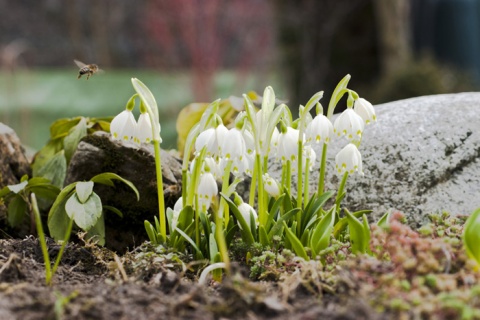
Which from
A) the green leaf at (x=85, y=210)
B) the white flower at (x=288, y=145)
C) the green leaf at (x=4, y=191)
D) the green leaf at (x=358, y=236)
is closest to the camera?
the green leaf at (x=358, y=236)

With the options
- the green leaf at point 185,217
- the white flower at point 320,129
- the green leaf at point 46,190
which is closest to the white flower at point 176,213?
the green leaf at point 185,217

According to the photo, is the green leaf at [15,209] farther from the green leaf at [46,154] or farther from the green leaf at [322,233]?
the green leaf at [322,233]

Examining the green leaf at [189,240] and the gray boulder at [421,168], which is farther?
the gray boulder at [421,168]

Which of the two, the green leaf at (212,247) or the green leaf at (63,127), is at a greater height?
the green leaf at (63,127)

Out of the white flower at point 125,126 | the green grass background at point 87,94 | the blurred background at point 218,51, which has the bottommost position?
the green grass background at point 87,94

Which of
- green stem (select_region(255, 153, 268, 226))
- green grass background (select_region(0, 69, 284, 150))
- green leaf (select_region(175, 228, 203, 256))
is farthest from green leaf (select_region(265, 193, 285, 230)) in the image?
green grass background (select_region(0, 69, 284, 150))

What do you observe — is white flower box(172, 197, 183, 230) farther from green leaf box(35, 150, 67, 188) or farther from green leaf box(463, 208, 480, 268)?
green leaf box(463, 208, 480, 268)

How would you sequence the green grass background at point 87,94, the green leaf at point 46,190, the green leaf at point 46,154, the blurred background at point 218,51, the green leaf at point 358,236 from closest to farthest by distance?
the green leaf at point 358,236 → the green leaf at point 46,190 → the green leaf at point 46,154 → the blurred background at point 218,51 → the green grass background at point 87,94
